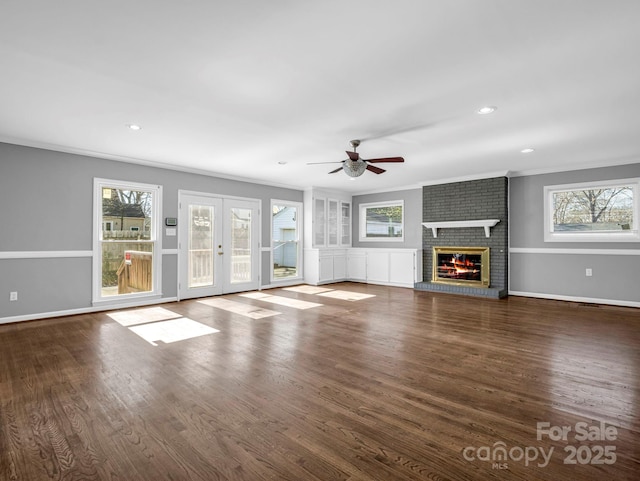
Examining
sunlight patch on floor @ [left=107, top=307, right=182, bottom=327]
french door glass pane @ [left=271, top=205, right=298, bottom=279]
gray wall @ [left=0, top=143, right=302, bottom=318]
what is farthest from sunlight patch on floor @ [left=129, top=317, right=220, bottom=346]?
french door glass pane @ [left=271, top=205, right=298, bottom=279]

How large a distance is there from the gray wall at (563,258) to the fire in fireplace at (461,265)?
57 cm

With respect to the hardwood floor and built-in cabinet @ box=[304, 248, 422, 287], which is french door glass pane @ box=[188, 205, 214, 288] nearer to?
the hardwood floor

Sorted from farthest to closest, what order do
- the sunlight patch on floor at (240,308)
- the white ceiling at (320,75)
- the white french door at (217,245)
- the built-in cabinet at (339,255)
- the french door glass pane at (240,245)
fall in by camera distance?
the built-in cabinet at (339,255), the french door glass pane at (240,245), the white french door at (217,245), the sunlight patch on floor at (240,308), the white ceiling at (320,75)

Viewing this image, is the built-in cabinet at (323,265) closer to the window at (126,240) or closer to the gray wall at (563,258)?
the window at (126,240)

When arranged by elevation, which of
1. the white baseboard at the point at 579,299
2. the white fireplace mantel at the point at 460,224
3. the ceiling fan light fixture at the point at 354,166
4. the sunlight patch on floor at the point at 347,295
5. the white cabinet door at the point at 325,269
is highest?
the ceiling fan light fixture at the point at 354,166

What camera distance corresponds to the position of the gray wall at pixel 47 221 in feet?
15.3

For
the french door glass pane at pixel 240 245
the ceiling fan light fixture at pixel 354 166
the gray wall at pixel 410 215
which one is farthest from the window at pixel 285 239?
the ceiling fan light fixture at pixel 354 166

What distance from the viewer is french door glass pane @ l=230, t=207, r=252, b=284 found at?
24.0 feet

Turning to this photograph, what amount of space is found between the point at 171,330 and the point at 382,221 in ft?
21.0

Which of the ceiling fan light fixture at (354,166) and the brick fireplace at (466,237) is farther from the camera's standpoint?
the brick fireplace at (466,237)

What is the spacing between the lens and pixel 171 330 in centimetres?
435

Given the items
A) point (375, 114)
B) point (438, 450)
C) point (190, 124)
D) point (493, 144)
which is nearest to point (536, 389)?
point (438, 450)

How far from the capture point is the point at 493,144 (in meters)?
4.96

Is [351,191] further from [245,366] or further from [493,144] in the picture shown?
[245,366]
